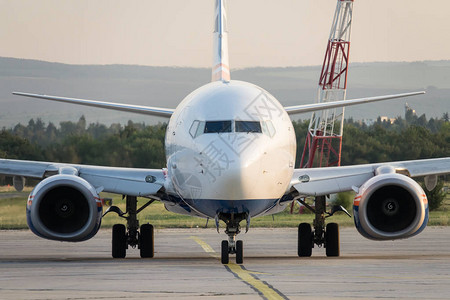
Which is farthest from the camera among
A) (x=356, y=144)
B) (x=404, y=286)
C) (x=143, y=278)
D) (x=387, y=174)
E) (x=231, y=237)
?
(x=356, y=144)

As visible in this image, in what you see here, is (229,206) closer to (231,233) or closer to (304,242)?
(231,233)

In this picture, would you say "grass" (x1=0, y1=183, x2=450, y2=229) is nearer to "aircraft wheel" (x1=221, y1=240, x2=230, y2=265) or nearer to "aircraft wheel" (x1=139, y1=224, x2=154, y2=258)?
"aircraft wheel" (x1=139, y1=224, x2=154, y2=258)

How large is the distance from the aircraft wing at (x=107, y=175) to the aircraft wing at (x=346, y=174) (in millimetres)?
3225

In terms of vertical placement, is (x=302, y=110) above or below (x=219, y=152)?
above

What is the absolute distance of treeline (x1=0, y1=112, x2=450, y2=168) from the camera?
39.2 meters

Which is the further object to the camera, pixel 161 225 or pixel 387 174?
pixel 161 225

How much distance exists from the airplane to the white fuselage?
24 millimetres

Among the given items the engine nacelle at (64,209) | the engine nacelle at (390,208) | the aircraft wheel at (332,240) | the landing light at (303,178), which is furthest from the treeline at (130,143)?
the engine nacelle at (390,208)

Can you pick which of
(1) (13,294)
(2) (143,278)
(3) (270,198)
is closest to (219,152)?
(3) (270,198)

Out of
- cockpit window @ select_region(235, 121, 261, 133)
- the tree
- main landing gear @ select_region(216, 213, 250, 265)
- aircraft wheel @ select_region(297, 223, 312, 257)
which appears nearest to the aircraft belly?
main landing gear @ select_region(216, 213, 250, 265)

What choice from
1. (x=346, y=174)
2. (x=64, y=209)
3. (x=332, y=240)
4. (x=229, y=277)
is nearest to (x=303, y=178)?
(x=346, y=174)

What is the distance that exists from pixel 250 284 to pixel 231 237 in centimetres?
490

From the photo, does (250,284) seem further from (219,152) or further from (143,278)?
(219,152)

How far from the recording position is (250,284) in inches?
556
